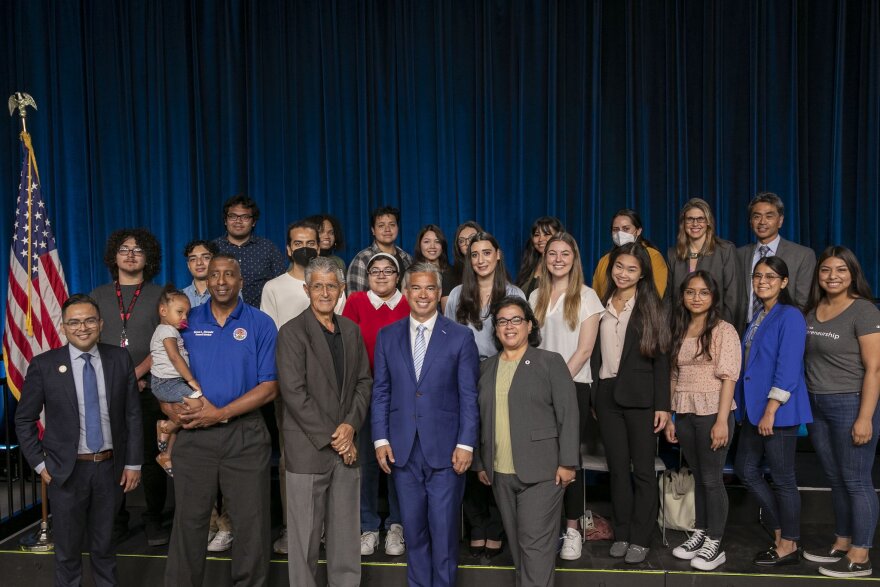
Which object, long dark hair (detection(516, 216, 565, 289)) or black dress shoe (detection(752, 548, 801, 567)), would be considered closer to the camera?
black dress shoe (detection(752, 548, 801, 567))

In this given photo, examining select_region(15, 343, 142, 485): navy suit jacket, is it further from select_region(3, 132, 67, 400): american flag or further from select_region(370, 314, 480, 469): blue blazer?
select_region(370, 314, 480, 469): blue blazer

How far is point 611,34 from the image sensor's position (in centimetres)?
587

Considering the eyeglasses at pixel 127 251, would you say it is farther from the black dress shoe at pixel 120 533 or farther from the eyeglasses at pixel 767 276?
the eyeglasses at pixel 767 276

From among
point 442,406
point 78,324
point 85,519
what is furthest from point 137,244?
point 442,406

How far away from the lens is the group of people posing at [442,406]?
3297mm

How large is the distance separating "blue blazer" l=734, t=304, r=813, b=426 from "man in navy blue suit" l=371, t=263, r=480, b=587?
139 centimetres

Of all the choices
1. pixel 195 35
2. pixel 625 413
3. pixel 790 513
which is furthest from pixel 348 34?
pixel 790 513

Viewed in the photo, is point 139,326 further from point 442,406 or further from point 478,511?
point 478,511

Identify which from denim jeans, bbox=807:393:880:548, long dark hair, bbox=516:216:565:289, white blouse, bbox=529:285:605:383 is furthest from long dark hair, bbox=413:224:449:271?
denim jeans, bbox=807:393:880:548

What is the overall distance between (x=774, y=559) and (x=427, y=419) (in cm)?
190

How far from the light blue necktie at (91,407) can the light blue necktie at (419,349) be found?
1.42 meters

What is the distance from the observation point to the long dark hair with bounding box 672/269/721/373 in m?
3.61

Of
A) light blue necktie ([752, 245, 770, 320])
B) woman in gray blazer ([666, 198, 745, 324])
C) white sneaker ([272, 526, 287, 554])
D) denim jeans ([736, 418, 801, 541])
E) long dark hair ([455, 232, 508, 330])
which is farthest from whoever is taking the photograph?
woman in gray blazer ([666, 198, 745, 324])

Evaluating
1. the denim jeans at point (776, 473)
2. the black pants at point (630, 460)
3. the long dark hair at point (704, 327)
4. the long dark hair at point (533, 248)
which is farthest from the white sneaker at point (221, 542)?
the denim jeans at point (776, 473)
